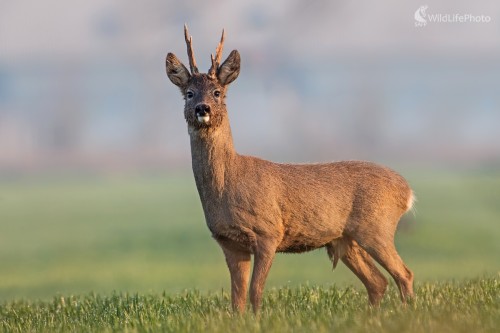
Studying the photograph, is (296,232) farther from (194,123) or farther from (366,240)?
(194,123)

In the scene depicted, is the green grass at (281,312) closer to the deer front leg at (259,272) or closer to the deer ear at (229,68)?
the deer front leg at (259,272)

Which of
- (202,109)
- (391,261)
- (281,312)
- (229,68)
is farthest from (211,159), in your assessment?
(391,261)

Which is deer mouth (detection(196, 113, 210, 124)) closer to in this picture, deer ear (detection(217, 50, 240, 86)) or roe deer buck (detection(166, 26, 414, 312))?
roe deer buck (detection(166, 26, 414, 312))

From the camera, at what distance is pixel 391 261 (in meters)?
12.2

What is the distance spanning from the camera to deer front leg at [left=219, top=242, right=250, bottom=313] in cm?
1147

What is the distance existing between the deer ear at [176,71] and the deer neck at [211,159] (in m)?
0.64

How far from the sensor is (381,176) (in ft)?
40.6

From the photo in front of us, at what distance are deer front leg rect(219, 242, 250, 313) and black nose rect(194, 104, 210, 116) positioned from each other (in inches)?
65.1

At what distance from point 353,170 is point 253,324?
3.48m

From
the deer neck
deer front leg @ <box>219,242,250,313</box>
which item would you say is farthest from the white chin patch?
deer front leg @ <box>219,242,250,313</box>

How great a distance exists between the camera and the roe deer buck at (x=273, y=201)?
11141mm

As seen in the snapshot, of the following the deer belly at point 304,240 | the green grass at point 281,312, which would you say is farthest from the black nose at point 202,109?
the green grass at point 281,312

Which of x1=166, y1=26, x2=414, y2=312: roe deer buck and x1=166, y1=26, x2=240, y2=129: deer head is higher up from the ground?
x1=166, y1=26, x2=240, y2=129: deer head

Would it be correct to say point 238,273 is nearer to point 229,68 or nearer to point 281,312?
point 281,312
